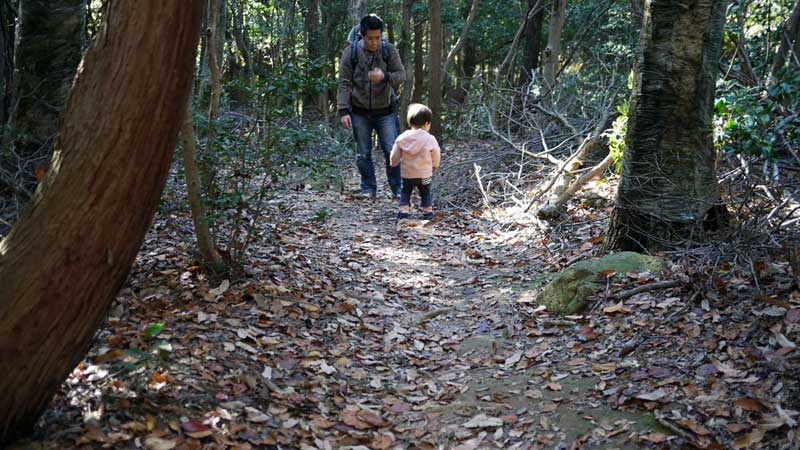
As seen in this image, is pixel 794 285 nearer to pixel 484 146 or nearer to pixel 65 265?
pixel 65 265

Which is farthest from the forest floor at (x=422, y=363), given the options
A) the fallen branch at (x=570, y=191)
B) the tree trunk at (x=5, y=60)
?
the tree trunk at (x=5, y=60)

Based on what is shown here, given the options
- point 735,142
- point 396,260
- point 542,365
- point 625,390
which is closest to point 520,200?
point 396,260

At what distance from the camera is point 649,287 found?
471cm

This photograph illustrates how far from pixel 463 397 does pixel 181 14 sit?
9.03ft

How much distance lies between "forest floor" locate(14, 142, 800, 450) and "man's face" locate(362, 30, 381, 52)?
3.63 metres

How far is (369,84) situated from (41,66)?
3.99 m

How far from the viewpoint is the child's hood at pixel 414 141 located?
321 inches

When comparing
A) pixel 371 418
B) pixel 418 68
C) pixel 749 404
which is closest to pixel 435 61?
pixel 418 68

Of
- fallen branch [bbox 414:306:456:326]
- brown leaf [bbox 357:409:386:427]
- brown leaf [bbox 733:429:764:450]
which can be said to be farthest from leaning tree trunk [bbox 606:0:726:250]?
brown leaf [bbox 357:409:386:427]

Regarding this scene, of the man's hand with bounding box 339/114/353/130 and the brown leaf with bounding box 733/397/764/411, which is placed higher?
the man's hand with bounding box 339/114/353/130

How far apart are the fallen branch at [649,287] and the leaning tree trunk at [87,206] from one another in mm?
3459

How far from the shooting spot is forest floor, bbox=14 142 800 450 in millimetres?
3283

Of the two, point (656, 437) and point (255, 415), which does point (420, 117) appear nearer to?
point (255, 415)

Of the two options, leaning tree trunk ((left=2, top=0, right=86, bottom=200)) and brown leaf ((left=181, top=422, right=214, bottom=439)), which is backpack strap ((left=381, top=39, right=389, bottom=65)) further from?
brown leaf ((left=181, top=422, right=214, bottom=439))
